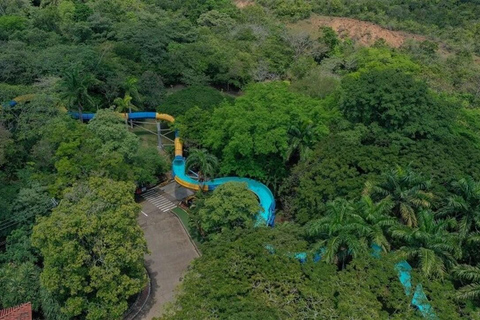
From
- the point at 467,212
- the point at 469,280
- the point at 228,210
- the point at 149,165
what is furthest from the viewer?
the point at 149,165

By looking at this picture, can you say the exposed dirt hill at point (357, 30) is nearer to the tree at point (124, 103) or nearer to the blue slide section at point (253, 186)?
the tree at point (124, 103)

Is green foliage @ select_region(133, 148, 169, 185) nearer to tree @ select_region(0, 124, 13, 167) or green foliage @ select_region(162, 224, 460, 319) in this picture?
tree @ select_region(0, 124, 13, 167)

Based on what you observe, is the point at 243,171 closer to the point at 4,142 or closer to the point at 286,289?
the point at 286,289

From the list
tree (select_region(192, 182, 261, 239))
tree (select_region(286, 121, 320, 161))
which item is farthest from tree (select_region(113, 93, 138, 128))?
tree (select_region(286, 121, 320, 161))

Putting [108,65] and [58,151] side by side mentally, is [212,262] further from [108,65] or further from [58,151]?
[108,65]

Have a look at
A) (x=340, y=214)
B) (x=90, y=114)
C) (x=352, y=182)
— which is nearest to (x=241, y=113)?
(x=352, y=182)

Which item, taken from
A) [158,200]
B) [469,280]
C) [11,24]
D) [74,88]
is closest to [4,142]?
[74,88]

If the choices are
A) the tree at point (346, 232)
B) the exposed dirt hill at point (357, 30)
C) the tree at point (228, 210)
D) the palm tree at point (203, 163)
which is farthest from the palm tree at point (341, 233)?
the exposed dirt hill at point (357, 30)
